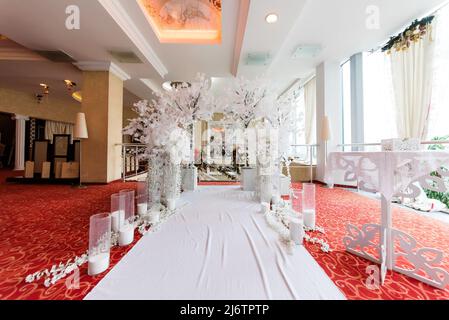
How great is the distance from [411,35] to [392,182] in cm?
319

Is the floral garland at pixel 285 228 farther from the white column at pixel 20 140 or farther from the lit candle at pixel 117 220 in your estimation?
the white column at pixel 20 140

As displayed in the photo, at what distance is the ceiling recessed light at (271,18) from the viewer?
2.65 meters

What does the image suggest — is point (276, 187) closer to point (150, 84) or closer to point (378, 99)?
point (378, 99)

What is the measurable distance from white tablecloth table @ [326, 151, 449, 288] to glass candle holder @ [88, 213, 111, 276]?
159 cm

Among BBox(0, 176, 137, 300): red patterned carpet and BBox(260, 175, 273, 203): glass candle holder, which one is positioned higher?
BBox(260, 175, 273, 203): glass candle holder

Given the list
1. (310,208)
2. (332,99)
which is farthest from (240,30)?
(310,208)

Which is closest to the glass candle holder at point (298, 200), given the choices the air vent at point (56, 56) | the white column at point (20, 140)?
the air vent at point (56, 56)

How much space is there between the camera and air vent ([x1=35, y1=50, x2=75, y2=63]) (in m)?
3.62

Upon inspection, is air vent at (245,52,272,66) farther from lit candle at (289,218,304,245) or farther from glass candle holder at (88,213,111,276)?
glass candle holder at (88,213,111,276)

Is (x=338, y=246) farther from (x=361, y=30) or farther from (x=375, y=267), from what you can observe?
(x=361, y=30)

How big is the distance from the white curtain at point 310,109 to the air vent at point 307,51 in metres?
1.80

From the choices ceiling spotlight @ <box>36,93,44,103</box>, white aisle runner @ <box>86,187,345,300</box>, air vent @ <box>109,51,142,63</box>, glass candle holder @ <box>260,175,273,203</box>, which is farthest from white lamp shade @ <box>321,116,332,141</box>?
ceiling spotlight @ <box>36,93,44,103</box>

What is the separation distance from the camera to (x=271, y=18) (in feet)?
8.88
